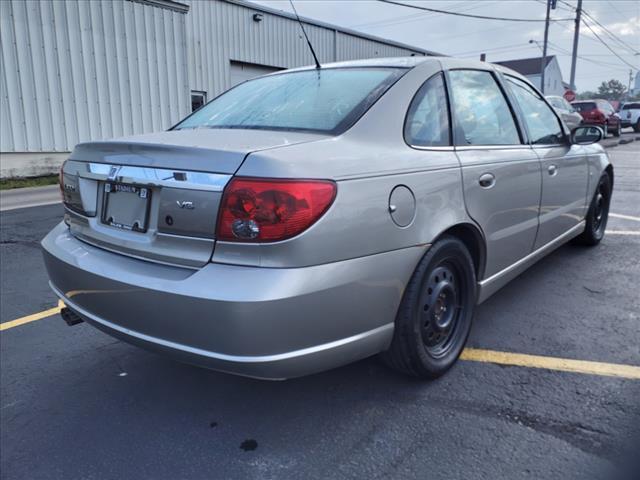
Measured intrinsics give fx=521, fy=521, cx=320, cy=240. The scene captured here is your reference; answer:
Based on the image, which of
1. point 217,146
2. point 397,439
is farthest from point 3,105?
point 397,439

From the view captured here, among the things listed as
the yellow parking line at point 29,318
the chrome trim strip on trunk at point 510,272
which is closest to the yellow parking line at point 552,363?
the chrome trim strip on trunk at point 510,272

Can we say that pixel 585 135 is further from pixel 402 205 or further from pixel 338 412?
pixel 338 412

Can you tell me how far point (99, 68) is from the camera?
12109mm

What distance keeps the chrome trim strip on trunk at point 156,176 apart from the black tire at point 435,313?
0.99 meters

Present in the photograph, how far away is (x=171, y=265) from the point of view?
212cm

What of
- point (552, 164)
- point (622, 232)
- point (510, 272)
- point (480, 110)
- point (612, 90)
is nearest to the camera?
point (480, 110)

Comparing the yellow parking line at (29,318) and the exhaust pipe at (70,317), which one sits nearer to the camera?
the exhaust pipe at (70,317)

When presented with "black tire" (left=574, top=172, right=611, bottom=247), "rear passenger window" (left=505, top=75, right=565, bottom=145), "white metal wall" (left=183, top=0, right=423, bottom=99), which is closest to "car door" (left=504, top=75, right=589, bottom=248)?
"rear passenger window" (left=505, top=75, right=565, bottom=145)

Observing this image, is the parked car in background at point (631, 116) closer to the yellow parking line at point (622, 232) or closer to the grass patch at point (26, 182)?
the yellow parking line at point (622, 232)

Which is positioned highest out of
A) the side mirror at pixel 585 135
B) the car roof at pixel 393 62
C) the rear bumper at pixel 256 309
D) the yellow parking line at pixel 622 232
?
the car roof at pixel 393 62

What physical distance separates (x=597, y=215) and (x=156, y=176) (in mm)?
4616

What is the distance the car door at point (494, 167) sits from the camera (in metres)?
2.80

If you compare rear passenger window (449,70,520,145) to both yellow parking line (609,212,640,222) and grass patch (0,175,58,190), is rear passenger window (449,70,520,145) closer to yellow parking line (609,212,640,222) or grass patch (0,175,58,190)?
yellow parking line (609,212,640,222)

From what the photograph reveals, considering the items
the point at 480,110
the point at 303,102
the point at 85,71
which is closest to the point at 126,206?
the point at 303,102
